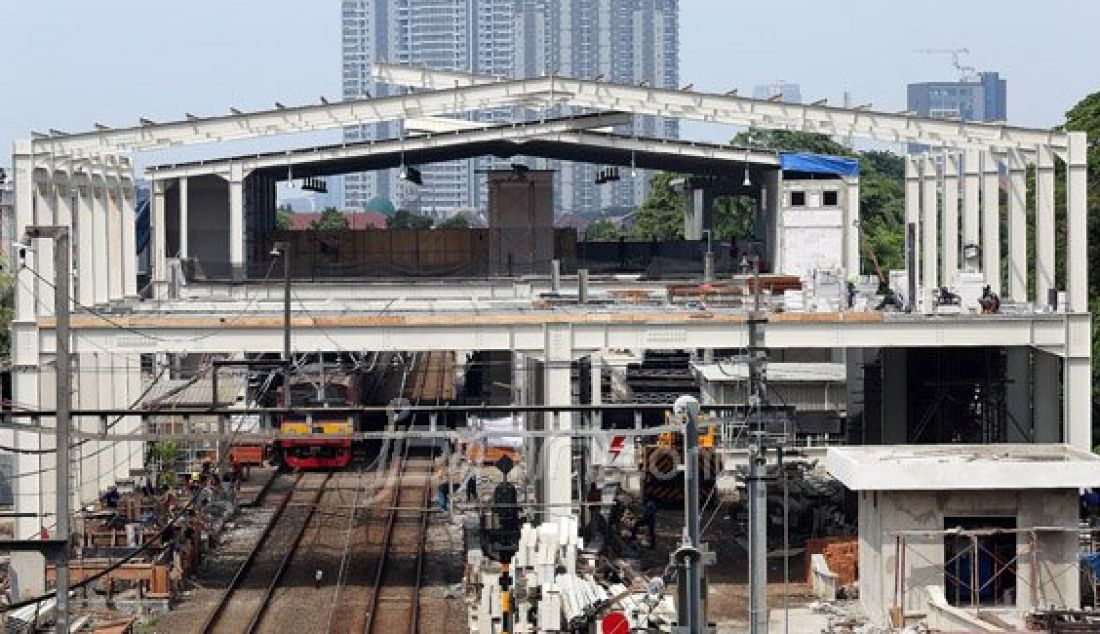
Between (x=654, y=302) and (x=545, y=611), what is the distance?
1380 centimetres

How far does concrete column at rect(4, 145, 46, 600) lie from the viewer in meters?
31.9

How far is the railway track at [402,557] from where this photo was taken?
30070 mm

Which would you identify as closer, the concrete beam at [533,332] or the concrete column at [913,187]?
the concrete beam at [533,332]

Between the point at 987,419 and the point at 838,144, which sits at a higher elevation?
the point at 838,144

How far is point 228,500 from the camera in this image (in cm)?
4025

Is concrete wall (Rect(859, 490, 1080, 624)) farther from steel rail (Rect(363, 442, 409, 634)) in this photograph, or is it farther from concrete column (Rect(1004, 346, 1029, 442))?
concrete column (Rect(1004, 346, 1029, 442))

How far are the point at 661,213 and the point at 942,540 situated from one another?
272ft

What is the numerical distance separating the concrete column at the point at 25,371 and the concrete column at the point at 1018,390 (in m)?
16.7

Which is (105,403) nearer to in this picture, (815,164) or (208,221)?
(208,221)

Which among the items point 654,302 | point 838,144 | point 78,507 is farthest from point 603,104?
point 838,144

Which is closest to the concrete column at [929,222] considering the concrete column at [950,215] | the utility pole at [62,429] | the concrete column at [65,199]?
the concrete column at [950,215]

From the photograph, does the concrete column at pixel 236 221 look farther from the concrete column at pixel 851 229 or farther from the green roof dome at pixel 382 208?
the green roof dome at pixel 382 208

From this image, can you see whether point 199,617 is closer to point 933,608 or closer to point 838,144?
point 933,608

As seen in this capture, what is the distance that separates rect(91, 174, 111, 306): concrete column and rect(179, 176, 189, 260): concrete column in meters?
11.6
